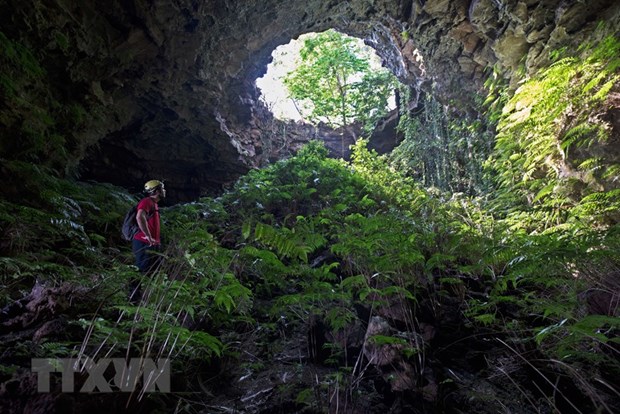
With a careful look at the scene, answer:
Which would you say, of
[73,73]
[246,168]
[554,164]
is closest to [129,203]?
[73,73]

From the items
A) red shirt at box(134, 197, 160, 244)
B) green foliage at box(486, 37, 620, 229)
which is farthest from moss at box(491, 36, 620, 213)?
red shirt at box(134, 197, 160, 244)

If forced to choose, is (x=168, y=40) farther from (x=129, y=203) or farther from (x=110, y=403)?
(x=110, y=403)

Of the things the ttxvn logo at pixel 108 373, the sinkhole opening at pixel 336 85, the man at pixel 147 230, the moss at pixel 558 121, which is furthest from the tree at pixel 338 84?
the ttxvn logo at pixel 108 373

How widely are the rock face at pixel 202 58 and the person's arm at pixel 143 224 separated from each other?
2349 millimetres

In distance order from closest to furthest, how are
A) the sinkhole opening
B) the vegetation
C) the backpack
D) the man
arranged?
the vegetation
the man
the backpack
the sinkhole opening

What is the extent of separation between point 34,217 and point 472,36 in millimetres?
9574

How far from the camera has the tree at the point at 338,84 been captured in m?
15.0

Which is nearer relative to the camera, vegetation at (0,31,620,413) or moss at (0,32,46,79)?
vegetation at (0,31,620,413)

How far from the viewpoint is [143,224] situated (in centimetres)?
459

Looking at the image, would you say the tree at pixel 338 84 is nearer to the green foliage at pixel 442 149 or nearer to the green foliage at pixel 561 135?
the green foliage at pixel 442 149

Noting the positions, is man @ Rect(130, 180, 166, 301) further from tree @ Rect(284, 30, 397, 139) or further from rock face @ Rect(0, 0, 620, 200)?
tree @ Rect(284, 30, 397, 139)

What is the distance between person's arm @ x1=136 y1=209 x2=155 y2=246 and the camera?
4.54m

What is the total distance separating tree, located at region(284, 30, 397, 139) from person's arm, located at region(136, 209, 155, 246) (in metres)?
11.6

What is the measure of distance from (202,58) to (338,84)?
25.6 ft
